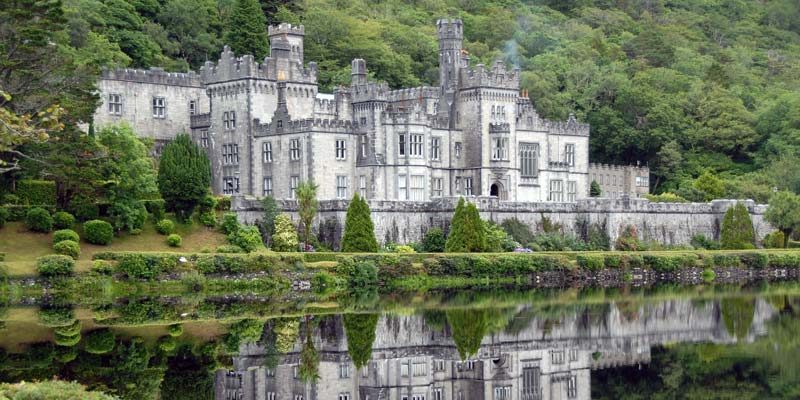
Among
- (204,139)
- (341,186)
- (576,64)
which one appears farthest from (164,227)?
(576,64)

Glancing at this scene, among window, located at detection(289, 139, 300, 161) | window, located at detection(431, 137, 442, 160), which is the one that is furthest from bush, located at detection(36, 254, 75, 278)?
window, located at detection(431, 137, 442, 160)

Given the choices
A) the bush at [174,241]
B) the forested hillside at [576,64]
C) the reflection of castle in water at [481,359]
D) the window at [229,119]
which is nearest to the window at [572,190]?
the forested hillside at [576,64]

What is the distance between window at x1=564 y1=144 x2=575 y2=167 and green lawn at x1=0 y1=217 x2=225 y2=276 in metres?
28.9

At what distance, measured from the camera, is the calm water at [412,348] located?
3966cm

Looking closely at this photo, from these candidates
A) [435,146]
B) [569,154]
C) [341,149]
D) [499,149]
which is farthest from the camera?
[569,154]

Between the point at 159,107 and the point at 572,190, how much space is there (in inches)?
1043

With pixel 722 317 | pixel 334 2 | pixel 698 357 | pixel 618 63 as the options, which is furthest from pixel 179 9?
pixel 698 357

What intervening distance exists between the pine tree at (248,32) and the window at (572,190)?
23201 millimetres

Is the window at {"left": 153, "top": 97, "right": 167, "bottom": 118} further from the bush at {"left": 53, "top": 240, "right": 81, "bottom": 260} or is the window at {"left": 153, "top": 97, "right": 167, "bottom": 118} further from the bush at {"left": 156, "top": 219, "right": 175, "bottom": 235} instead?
the bush at {"left": 53, "top": 240, "right": 81, "bottom": 260}

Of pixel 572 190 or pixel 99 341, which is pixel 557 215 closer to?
pixel 572 190

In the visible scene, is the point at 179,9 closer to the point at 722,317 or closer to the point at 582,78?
the point at 582,78

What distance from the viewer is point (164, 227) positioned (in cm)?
6962

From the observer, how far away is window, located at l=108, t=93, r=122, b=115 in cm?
8325

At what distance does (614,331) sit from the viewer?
52469 millimetres
